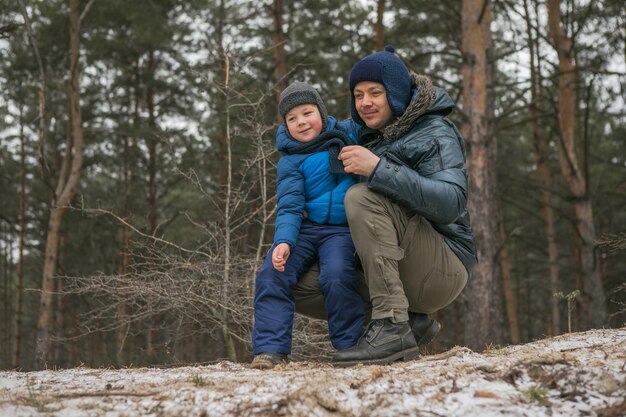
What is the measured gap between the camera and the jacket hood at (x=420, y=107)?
3.28m

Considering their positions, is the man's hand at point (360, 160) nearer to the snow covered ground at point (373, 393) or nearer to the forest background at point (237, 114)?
the snow covered ground at point (373, 393)

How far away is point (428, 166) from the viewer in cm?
314

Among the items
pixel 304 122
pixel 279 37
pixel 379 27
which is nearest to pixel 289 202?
pixel 304 122

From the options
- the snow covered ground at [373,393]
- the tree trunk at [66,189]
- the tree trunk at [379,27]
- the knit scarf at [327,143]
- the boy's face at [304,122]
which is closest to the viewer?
the snow covered ground at [373,393]

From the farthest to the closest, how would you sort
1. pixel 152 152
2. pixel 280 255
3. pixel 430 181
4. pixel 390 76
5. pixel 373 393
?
pixel 152 152 → pixel 390 76 → pixel 280 255 → pixel 430 181 → pixel 373 393

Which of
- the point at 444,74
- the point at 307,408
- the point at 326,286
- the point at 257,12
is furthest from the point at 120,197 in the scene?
the point at 307,408

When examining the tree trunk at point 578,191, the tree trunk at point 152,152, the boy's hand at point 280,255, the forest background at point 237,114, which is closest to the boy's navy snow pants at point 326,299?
the boy's hand at point 280,255

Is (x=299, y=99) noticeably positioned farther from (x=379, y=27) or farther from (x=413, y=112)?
(x=379, y=27)

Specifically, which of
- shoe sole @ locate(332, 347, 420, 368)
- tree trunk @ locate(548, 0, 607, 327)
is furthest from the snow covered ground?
tree trunk @ locate(548, 0, 607, 327)

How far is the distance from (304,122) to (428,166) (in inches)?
31.2

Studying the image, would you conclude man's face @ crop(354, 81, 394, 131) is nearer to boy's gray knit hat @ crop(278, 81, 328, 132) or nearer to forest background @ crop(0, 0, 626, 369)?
boy's gray knit hat @ crop(278, 81, 328, 132)

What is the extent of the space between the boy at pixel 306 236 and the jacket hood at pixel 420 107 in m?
0.32

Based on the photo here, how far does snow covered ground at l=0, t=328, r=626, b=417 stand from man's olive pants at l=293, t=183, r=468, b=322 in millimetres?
427

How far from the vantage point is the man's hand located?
3.03 metres
